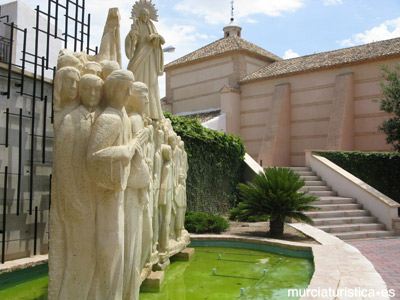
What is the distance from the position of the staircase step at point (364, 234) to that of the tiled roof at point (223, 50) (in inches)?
→ 680

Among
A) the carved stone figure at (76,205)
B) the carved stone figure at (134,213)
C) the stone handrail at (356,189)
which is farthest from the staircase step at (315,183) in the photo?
the carved stone figure at (76,205)

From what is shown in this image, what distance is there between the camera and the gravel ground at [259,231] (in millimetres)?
9484

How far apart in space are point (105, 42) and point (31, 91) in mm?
3149

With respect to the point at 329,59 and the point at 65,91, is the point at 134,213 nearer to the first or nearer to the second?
the point at 65,91

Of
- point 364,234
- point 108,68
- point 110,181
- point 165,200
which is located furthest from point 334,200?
point 110,181

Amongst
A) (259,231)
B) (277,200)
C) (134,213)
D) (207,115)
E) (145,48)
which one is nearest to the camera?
(134,213)

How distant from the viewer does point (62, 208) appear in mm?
3352

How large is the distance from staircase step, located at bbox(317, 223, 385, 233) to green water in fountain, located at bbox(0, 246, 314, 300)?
383cm

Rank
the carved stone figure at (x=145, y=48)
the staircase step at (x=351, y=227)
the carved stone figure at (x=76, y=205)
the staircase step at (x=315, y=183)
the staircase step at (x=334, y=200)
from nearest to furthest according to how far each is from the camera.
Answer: the carved stone figure at (x=76, y=205), the carved stone figure at (x=145, y=48), the staircase step at (x=351, y=227), the staircase step at (x=334, y=200), the staircase step at (x=315, y=183)

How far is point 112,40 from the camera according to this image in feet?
16.0

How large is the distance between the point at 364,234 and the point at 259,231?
3.22 m

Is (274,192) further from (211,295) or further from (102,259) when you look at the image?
(102,259)

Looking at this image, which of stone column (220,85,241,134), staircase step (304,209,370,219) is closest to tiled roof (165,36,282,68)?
stone column (220,85,241,134)

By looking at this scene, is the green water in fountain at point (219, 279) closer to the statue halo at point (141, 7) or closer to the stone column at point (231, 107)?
the statue halo at point (141, 7)
